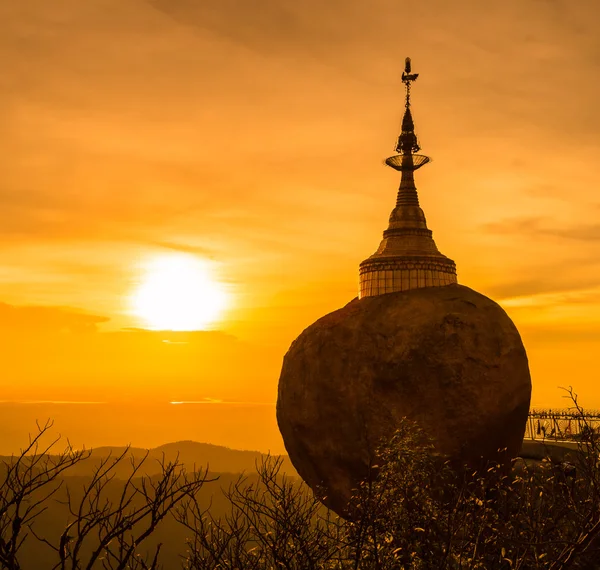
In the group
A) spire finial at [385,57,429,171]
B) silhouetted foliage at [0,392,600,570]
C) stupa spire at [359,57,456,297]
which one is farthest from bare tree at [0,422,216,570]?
spire finial at [385,57,429,171]

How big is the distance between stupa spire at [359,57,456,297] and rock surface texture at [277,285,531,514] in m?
4.54

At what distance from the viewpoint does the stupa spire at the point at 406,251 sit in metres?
30.2

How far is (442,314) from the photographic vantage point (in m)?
23.5

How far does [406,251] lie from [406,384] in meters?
10.2

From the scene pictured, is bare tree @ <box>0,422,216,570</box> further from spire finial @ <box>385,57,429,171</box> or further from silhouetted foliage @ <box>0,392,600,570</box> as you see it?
spire finial @ <box>385,57,429,171</box>

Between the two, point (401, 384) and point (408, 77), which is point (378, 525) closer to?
point (401, 384)

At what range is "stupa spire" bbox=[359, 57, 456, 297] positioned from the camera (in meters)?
30.2

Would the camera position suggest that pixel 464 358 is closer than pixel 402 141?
Yes

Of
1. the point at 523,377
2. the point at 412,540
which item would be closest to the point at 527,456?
the point at 523,377

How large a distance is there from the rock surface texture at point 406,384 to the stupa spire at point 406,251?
14.9 feet

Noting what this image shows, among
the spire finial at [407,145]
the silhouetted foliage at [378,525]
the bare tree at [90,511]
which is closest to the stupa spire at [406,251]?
the spire finial at [407,145]

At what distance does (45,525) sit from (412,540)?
427ft

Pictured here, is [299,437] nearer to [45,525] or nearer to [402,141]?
[402,141]

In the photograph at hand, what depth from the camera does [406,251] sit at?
31.4 m
